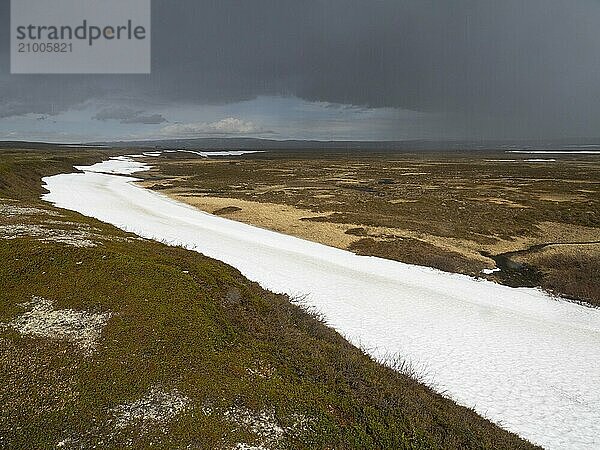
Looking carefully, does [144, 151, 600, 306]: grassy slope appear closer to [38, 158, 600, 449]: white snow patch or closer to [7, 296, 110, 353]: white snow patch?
[38, 158, 600, 449]: white snow patch

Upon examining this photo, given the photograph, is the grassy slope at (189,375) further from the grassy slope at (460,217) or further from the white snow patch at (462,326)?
the grassy slope at (460,217)

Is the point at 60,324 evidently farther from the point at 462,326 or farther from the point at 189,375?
the point at 462,326

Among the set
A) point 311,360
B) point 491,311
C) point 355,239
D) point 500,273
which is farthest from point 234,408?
point 355,239

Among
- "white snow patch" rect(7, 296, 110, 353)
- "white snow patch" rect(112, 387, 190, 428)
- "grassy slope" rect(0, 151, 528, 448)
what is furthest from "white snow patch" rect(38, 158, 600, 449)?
"white snow patch" rect(7, 296, 110, 353)

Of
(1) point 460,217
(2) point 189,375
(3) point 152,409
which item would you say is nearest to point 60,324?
(2) point 189,375

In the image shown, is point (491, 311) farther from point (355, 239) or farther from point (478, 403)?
point (355, 239)

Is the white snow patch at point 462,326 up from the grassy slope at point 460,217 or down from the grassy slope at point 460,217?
down

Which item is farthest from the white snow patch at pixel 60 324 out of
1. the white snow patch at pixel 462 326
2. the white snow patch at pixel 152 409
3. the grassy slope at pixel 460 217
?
the grassy slope at pixel 460 217
